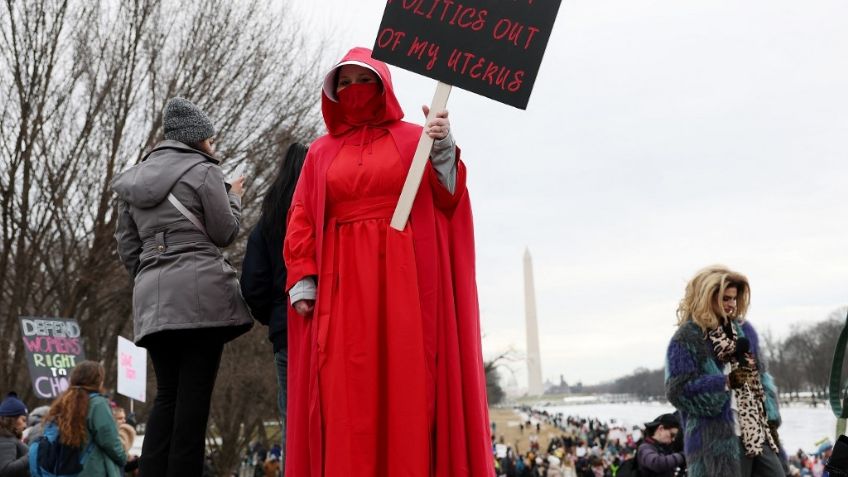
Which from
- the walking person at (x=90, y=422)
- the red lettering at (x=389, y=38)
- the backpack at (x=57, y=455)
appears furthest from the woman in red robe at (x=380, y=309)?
the backpack at (x=57, y=455)

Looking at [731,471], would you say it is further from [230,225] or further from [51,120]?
[51,120]

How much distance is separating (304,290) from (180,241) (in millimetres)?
898

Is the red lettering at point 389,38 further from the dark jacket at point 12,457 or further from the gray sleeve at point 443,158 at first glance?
the dark jacket at point 12,457

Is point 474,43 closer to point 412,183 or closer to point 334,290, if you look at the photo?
point 412,183

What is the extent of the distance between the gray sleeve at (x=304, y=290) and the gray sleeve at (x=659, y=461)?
4988 mm

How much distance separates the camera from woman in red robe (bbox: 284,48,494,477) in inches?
156

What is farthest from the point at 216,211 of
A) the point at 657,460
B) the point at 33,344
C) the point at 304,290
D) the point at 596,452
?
the point at 596,452

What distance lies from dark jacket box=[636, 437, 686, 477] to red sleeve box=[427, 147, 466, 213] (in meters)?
4.72

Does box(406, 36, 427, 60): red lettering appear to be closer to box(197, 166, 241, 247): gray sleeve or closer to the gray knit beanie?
box(197, 166, 241, 247): gray sleeve

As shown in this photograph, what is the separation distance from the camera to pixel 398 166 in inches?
170

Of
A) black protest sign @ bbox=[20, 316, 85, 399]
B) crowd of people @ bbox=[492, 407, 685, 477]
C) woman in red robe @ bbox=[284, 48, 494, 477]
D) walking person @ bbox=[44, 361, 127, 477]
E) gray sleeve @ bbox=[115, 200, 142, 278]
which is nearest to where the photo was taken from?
woman in red robe @ bbox=[284, 48, 494, 477]

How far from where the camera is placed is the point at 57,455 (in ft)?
22.4

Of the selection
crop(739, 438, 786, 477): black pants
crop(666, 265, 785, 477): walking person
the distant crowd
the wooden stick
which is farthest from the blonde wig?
the wooden stick

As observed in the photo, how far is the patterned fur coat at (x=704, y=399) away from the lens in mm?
6148
